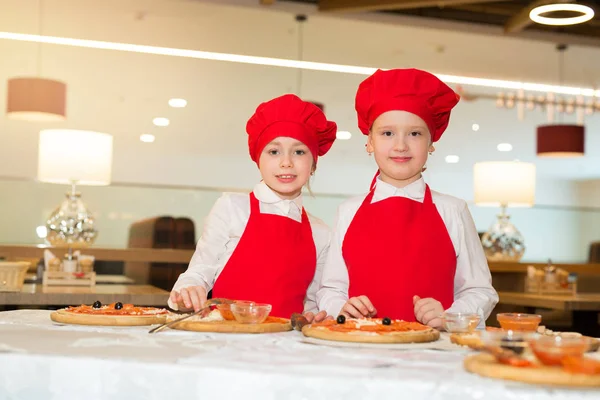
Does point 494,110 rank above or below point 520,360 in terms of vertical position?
above

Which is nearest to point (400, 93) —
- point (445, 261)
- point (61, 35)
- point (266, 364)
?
point (445, 261)

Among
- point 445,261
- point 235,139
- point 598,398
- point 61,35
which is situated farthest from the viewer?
point 235,139

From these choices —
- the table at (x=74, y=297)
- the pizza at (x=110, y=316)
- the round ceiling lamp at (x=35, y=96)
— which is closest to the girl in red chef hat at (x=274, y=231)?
the pizza at (x=110, y=316)

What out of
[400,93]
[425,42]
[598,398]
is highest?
[425,42]

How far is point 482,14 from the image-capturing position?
7.83m

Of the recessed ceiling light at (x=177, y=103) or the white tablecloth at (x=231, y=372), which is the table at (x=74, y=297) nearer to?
the white tablecloth at (x=231, y=372)

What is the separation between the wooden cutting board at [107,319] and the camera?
1.44 metres

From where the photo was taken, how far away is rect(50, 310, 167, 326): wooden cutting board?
1437 millimetres

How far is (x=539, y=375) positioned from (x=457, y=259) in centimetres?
94

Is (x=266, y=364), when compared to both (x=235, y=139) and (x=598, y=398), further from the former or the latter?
(x=235, y=139)

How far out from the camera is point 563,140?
6.29 meters

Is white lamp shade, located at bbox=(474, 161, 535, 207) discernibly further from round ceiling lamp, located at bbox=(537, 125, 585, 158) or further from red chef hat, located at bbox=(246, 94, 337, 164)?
red chef hat, located at bbox=(246, 94, 337, 164)

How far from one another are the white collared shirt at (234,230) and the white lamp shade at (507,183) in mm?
3250

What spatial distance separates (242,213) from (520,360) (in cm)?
118
